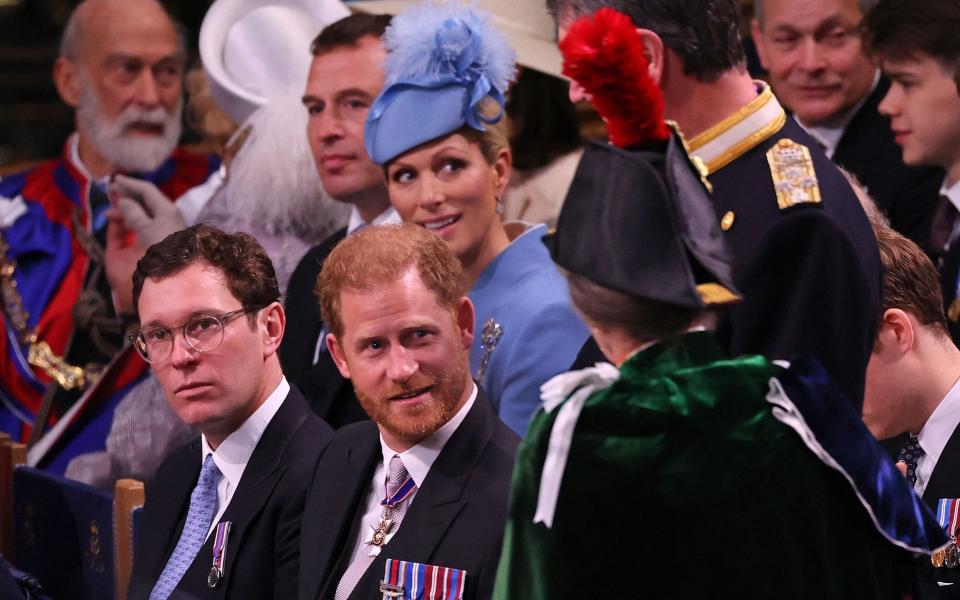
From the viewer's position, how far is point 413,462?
2377mm

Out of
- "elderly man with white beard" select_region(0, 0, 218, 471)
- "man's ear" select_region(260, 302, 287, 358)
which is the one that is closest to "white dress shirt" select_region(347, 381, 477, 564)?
"man's ear" select_region(260, 302, 287, 358)

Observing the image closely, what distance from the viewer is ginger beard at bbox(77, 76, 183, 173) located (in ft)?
17.2

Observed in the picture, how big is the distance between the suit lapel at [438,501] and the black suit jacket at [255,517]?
31 centimetres

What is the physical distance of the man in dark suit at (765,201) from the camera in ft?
6.61

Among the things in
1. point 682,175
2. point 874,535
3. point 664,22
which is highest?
point 664,22

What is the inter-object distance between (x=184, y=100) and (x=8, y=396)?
1.24 metres

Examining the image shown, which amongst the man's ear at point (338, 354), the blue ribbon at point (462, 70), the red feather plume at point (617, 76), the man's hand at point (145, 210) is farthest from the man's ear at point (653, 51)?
the man's hand at point (145, 210)

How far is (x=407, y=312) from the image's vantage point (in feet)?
7.88

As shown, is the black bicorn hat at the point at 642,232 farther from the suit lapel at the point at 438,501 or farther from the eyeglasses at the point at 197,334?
the eyeglasses at the point at 197,334

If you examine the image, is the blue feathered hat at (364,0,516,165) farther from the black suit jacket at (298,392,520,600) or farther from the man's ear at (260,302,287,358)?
the black suit jacket at (298,392,520,600)

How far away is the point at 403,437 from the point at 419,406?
6 cm

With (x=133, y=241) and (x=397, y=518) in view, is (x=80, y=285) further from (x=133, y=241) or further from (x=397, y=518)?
(x=397, y=518)

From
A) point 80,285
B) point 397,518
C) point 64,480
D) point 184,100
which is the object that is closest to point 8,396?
point 80,285

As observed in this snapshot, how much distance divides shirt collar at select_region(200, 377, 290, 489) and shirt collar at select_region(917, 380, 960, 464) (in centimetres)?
118
